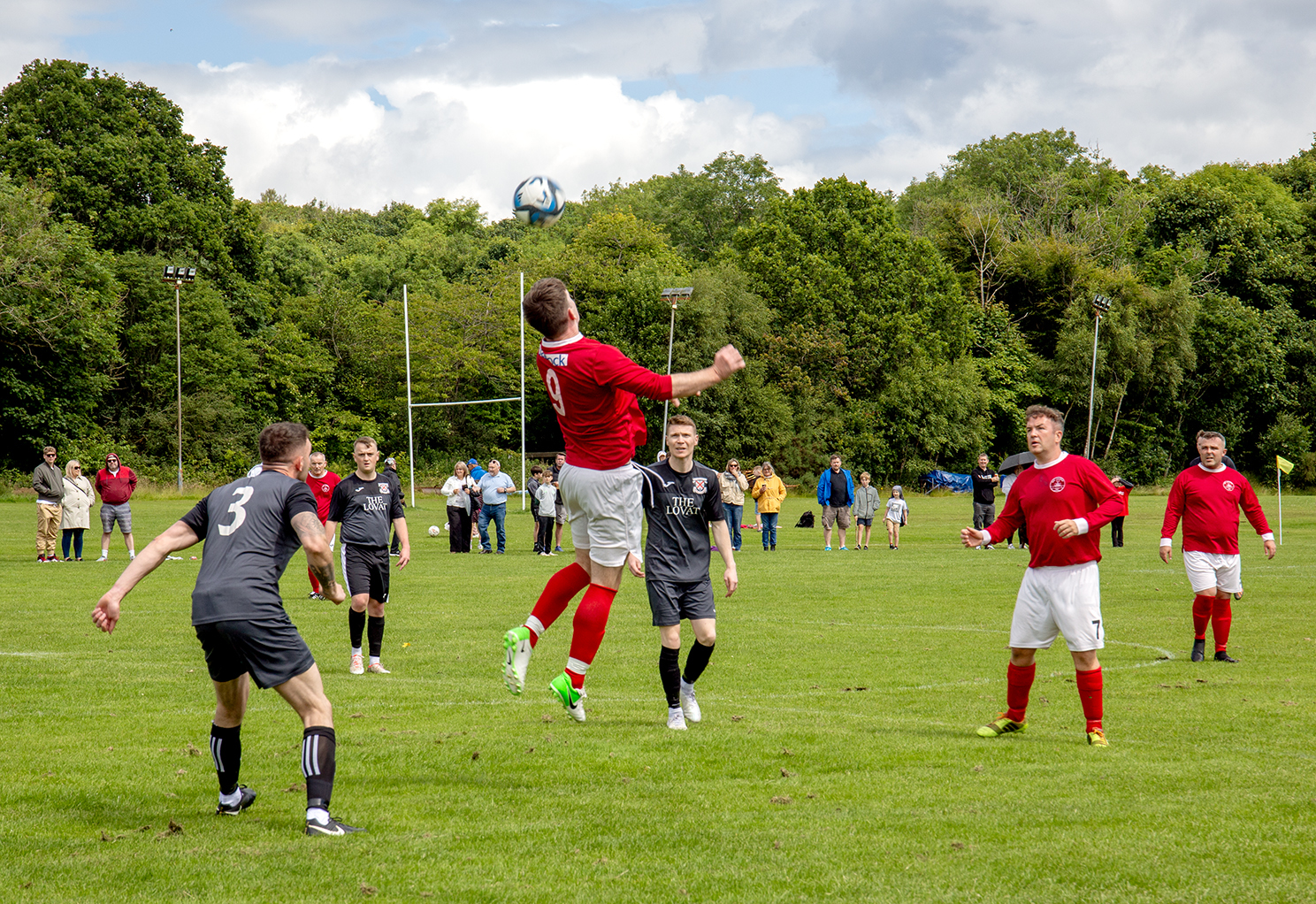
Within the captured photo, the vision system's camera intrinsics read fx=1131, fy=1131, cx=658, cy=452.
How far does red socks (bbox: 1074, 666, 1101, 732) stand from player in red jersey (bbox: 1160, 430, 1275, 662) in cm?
447

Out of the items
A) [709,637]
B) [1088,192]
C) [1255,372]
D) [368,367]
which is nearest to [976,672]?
[709,637]

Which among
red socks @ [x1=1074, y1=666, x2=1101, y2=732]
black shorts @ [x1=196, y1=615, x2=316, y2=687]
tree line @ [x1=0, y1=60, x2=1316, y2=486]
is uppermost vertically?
tree line @ [x1=0, y1=60, x2=1316, y2=486]

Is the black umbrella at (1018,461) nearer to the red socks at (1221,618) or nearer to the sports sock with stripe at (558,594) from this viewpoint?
the sports sock with stripe at (558,594)

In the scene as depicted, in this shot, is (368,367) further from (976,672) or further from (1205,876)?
(1205,876)

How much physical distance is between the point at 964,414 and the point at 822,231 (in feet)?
44.1

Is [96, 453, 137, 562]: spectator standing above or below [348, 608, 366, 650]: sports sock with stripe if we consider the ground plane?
above

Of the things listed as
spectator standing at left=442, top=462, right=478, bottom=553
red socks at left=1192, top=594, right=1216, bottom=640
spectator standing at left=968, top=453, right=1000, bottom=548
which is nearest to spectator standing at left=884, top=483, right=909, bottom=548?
spectator standing at left=968, top=453, right=1000, bottom=548

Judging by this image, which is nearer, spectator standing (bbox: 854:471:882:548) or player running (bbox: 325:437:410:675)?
player running (bbox: 325:437:410:675)

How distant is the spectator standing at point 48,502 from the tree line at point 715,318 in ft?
99.7

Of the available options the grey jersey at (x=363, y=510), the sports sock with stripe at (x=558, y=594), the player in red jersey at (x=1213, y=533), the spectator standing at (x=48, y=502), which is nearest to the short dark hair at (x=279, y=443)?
the sports sock with stripe at (x=558, y=594)

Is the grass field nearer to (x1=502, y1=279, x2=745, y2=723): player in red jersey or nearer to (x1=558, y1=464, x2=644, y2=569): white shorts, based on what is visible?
(x1=502, y1=279, x2=745, y2=723): player in red jersey

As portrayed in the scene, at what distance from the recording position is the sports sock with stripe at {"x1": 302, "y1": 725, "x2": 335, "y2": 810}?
5516 mm

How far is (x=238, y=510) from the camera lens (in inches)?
222

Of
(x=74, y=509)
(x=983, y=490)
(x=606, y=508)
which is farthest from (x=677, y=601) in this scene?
(x=983, y=490)
